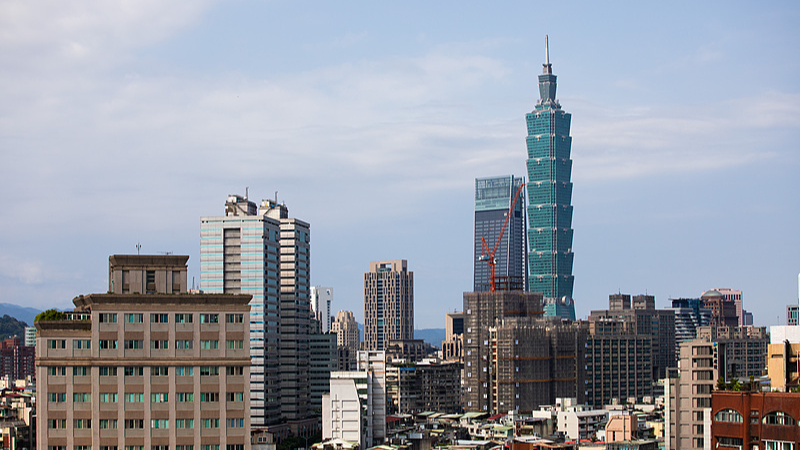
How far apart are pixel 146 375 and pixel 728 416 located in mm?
59435

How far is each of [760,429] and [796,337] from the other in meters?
36.0

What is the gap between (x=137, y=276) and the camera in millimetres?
114750

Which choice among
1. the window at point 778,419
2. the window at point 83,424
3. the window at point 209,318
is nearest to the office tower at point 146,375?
the window at point 209,318

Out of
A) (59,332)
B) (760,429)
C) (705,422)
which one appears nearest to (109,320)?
(59,332)

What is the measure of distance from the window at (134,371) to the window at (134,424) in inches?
182

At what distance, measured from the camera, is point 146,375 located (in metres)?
108

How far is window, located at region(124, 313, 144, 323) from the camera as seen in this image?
108 metres

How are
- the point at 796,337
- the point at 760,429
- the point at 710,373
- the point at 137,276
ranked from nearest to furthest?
the point at 760,429 → the point at 137,276 → the point at 796,337 → the point at 710,373

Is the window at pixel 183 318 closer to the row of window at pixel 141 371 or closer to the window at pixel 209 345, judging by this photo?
the window at pixel 209 345

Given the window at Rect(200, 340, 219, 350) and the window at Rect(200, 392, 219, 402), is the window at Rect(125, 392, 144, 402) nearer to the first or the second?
the window at Rect(200, 392, 219, 402)

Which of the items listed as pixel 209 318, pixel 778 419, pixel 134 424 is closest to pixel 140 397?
pixel 134 424

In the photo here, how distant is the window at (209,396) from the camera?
356ft

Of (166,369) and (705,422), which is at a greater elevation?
(166,369)

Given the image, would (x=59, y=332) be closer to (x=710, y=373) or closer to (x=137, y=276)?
(x=137, y=276)
